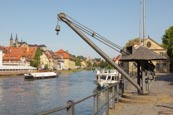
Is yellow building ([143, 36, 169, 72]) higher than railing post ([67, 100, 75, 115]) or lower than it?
higher

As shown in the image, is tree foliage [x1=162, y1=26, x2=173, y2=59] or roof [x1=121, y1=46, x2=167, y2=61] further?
tree foliage [x1=162, y1=26, x2=173, y2=59]

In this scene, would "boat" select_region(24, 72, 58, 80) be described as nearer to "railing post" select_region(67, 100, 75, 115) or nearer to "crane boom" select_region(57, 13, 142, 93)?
"crane boom" select_region(57, 13, 142, 93)

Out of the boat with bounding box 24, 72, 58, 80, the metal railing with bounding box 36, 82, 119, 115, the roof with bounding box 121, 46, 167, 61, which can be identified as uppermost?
the roof with bounding box 121, 46, 167, 61

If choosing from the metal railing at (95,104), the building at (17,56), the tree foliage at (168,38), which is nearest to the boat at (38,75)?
the tree foliage at (168,38)

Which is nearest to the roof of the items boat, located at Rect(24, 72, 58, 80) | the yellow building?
boat, located at Rect(24, 72, 58, 80)

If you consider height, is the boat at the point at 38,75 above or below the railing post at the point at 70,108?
above

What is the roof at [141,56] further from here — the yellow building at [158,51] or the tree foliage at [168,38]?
the yellow building at [158,51]

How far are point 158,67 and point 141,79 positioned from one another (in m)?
78.2

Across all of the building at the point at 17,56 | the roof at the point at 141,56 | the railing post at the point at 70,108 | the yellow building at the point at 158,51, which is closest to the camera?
the railing post at the point at 70,108

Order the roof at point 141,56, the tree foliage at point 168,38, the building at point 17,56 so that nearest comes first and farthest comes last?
the roof at point 141,56, the tree foliage at point 168,38, the building at point 17,56

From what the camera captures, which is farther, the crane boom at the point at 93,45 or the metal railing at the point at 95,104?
the crane boom at the point at 93,45

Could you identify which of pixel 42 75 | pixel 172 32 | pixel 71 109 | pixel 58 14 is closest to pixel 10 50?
pixel 42 75

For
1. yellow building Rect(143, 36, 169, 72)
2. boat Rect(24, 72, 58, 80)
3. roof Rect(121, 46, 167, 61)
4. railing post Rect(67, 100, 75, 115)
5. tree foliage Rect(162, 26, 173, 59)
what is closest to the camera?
railing post Rect(67, 100, 75, 115)

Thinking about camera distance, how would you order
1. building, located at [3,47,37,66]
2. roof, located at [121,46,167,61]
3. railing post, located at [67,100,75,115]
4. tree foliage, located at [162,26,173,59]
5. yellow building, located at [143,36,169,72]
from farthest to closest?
building, located at [3,47,37,66]
yellow building, located at [143,36,169,72]
tree foliage, located at [162,26,173,59]
roof, located at [121,46,167,61]
railing post, located at [67,100,75,115]
